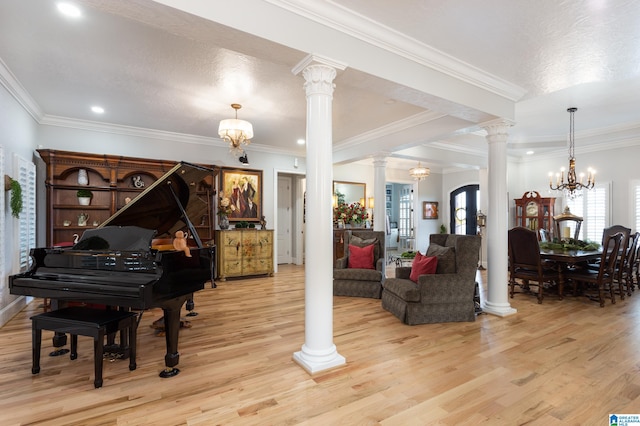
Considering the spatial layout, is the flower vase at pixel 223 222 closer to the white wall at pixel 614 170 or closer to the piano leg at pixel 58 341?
the piano leg at pixel 58 341

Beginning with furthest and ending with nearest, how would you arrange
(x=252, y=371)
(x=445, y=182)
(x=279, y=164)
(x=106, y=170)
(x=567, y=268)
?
(x=445, y=182), (x=279, y=164), (x=106, y=170), (x=567, y=268), (x=252, y=371)

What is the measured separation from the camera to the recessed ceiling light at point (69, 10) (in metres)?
2.49

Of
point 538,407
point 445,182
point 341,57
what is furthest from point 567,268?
point 445,182

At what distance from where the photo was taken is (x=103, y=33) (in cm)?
289

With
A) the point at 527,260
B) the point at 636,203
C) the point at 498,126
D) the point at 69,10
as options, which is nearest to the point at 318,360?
the point at 69,10

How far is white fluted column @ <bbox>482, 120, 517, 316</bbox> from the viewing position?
422cm

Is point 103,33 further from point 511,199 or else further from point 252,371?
point 511,199

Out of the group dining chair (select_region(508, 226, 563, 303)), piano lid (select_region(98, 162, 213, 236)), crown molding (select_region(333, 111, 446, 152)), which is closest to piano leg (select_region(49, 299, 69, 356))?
piano lid (select_region(98, 162, 213, 236))

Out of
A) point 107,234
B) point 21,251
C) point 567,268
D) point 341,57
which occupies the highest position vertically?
point 341,57

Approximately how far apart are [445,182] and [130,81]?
9.34m

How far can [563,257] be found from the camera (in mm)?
4629

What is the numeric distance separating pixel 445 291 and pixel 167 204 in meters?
3.28

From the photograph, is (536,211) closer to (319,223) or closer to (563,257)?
(563,257)

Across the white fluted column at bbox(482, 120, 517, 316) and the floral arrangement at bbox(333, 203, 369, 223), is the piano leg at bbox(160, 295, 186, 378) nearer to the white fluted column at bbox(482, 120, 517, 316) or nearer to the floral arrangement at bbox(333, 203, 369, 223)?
the white fluted column at bbox(482, 120, 517, 316)
